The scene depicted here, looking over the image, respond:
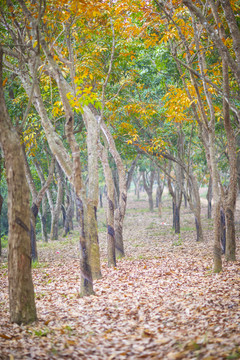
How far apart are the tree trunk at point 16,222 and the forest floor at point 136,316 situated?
439mm

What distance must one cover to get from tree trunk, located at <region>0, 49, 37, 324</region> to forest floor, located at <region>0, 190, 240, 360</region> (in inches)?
17.3

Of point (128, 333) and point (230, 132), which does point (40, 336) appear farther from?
point (230, 132)

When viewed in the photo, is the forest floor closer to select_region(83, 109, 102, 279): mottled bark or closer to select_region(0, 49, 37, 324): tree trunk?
Result: select_region(0, 49, 37, 324): tree trunk

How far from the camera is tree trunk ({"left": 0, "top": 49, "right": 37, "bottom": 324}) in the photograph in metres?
5.30

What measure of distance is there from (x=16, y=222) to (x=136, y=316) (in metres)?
2.78

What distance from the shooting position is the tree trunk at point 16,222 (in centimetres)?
530

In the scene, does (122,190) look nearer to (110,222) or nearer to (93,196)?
(110,222)

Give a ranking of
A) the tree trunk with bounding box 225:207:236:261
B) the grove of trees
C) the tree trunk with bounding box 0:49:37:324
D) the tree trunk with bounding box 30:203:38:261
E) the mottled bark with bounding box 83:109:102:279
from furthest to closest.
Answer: the tree trunk with bounding box 30:203:38:261, the tree trunk with bounding box 225:207:236:261, the mottled bark with bounding box 83:109:102:279, the grove of trees, the tree trunk with bounding box 0:49:37:324

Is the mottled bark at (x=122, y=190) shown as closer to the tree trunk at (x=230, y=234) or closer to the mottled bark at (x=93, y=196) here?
the mottled bark at (x=93, y=196)

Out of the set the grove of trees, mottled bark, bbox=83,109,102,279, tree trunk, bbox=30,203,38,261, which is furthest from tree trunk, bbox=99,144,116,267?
tree trunk, bbox=30,203,38,261

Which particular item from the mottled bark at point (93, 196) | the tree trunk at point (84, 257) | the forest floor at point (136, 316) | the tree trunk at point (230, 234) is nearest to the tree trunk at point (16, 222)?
the forest floor at point (136, 316)

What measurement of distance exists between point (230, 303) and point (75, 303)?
3.14 metres

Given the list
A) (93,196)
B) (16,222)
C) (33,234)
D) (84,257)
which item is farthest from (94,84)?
(16,222)

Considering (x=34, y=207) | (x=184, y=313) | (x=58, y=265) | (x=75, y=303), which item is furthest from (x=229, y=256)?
(x=34, y=207)
